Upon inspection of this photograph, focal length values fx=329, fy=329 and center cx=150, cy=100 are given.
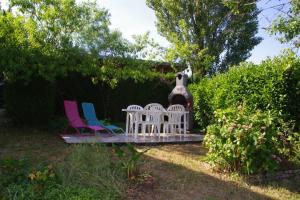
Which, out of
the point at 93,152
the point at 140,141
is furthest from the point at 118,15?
the point at 93,152

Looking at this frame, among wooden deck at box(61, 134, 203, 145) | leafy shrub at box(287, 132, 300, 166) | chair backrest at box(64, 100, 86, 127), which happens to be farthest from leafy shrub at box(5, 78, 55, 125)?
leafy shrub at box(287, 132, 300, 166)

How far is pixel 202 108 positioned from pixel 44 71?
640cm

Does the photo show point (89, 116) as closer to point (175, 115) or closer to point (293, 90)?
point (175, 115)

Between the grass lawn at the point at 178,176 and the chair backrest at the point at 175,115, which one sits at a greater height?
the chair backrest at the point at 175,115

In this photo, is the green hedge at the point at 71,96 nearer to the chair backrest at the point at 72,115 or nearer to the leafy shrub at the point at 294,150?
the chair backrest at the point at 72,115

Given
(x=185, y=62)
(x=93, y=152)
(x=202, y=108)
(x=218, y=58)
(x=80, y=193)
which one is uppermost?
(x=218, y=58)

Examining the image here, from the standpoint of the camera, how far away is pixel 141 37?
45.5 feet

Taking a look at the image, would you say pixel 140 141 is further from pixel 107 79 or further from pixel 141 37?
pixel 141 37

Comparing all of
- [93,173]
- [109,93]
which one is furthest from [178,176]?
[109,93]

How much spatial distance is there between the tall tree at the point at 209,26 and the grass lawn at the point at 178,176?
14727mm

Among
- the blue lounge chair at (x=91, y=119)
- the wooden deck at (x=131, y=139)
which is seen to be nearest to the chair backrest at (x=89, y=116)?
the blue lounge chair at (x=91, y=119)

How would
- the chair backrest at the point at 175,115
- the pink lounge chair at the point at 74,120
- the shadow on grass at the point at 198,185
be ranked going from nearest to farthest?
the shadow on grass at the point at 198,185 → the pink lounge chair at the point at 74,120 → the chair backrest at the point at 175,115

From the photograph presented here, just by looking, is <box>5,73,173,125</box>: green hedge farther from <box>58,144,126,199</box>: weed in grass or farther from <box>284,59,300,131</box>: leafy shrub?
<box>284,59,300,131</box>: leafy shrub

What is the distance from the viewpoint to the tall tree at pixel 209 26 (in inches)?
933
